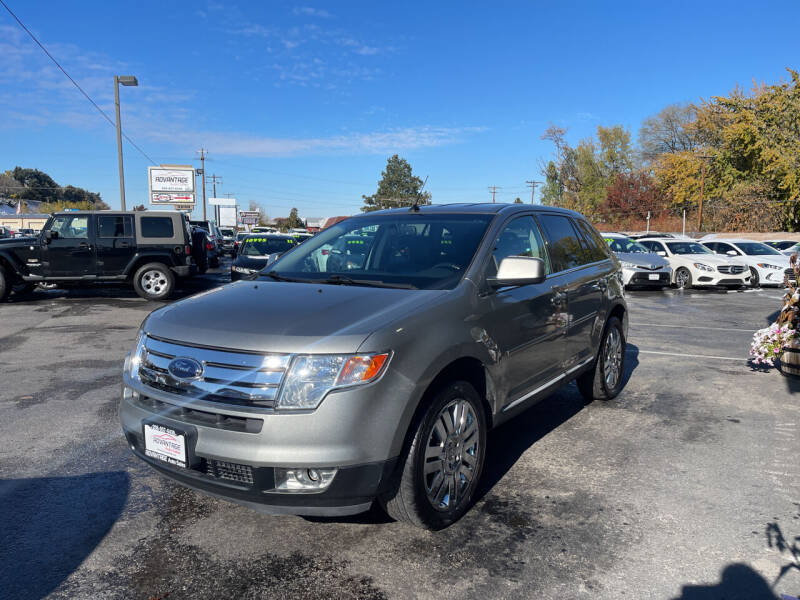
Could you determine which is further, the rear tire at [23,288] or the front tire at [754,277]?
the front tire at [754,277]

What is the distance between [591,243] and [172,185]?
37339 millimetres

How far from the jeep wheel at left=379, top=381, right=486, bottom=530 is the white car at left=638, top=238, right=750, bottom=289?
16.0m

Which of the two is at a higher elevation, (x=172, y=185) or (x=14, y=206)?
(x=14, y=206)

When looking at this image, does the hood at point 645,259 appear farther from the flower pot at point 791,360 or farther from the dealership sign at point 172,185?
the dealership sign at point 172,185

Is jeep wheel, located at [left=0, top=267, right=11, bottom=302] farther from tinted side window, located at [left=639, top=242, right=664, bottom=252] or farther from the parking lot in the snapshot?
tinted side window, located at [left=639, top=242, right=664, bottom=252]

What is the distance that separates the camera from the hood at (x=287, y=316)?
2.68 m

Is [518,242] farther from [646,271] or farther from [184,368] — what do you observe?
[646,271]

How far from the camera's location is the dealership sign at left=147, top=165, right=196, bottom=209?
37.8 m

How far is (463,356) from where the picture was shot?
3.14 metres

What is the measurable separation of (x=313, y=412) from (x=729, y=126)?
47.0 meters

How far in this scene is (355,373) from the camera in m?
2.63

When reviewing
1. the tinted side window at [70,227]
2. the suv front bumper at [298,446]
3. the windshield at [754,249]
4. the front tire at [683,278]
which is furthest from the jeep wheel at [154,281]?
the windshield at [754,249]

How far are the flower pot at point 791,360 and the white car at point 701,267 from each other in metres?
11.5

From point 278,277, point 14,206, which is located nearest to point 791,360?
point 278,277
